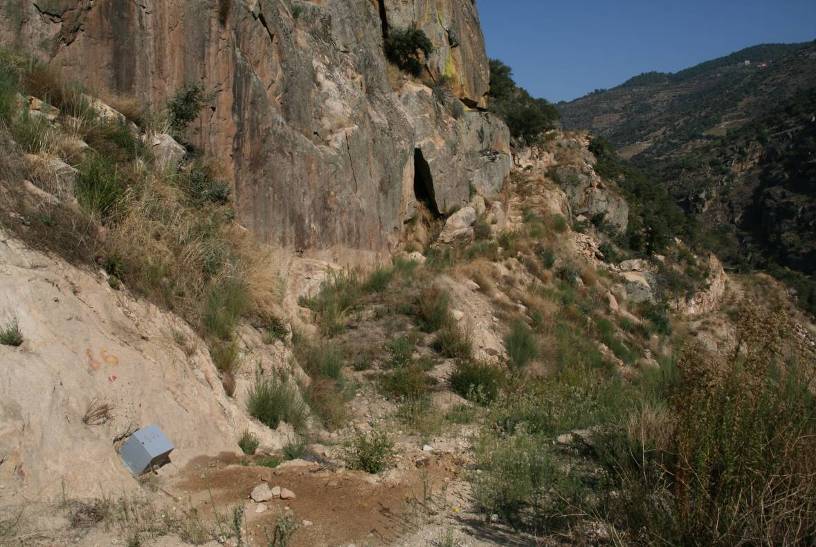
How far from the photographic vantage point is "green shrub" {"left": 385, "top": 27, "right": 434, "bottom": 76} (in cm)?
1382

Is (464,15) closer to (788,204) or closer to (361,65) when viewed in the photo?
(361,65)

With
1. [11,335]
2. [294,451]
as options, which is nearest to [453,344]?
[294,451]

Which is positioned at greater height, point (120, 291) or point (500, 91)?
point (500, 91)

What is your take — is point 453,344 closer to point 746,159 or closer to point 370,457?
point 370,457

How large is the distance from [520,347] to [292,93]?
17.1 ft

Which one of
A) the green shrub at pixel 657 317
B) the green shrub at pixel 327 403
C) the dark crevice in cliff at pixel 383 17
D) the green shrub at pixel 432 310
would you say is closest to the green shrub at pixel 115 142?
the green shrub at pixel 327 403

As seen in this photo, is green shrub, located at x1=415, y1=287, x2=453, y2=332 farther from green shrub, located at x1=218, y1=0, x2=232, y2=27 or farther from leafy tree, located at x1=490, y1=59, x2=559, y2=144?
leafy tree, located at x1=490, y1=59, x2=559, y2=144

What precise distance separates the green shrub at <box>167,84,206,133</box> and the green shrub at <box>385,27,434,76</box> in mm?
7294

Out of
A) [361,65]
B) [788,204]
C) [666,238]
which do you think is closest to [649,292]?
[666,238]

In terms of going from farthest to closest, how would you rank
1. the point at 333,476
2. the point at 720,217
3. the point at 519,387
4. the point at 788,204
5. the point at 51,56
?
the point at 720,217, the point at 788,204, the point at 519,387, the point at 51,56, the point at 333,476

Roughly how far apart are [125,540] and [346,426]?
3091mm

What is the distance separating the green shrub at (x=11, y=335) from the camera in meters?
3.58

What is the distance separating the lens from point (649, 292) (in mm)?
18875

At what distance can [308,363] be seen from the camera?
6727 millimetres
